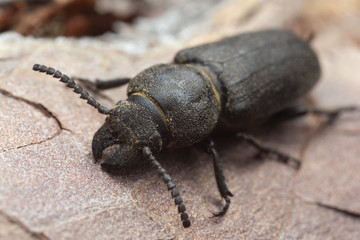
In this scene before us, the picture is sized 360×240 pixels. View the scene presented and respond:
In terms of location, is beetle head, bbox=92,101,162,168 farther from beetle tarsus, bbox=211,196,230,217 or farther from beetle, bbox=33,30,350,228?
beetle tarsus, bbox=211,196,230,217

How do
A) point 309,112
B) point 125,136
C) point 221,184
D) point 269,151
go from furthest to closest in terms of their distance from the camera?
1. point 309,112
2. point 269,151
3. point 221,184
4. point 125,136

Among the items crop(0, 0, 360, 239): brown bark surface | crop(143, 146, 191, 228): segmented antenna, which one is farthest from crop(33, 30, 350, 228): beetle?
crop(0, 0, 360, 239): brown bark surface

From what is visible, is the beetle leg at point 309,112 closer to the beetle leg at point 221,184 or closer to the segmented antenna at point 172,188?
the beetle leg at point 221,184

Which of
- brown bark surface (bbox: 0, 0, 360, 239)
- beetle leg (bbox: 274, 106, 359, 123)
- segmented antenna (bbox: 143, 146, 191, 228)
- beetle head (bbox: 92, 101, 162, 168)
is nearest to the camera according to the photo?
brown bark surface (bbox: 0, 0, 360, 239)

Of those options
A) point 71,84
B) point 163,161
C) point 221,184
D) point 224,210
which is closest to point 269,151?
point 221,184

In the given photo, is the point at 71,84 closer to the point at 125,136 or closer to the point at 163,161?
the point at 125,136

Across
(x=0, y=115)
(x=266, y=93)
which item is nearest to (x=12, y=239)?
(x=0, y=115)
